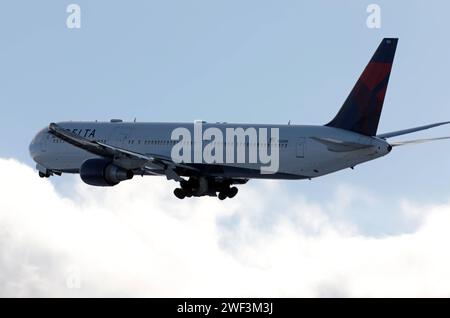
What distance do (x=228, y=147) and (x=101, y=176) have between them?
8.38m

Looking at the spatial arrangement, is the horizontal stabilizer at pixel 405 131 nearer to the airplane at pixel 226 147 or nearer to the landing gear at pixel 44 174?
the airplane at pixel 226 147

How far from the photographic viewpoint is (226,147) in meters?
61.1

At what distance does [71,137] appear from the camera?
57.2 meters

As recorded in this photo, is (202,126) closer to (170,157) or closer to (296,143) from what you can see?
(170,157)

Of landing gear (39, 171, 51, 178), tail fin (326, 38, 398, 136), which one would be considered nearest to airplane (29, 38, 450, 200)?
tail fin (326, 38, 398, 136)

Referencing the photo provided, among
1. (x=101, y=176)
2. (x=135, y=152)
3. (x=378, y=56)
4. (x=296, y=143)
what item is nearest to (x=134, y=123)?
(x=135, y=152)

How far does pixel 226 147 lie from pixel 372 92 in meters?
10.2

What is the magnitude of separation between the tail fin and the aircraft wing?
11.6 metres

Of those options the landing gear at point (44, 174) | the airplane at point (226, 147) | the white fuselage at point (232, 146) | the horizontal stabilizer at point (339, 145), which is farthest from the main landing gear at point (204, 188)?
the landing gear at point (44, 174)

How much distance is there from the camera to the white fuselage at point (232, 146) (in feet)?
189

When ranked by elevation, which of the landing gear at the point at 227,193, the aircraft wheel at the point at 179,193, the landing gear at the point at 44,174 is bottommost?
the aircraft wheel at the point at 179,193

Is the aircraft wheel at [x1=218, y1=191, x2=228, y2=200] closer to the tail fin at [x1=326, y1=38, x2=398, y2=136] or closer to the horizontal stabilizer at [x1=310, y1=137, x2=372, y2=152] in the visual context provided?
the horizontal stabilizer at [x1=310, y1=137, x2=372, y2=152]

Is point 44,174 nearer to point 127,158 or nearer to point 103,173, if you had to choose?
point 103,173

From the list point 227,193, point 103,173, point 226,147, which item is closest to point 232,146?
point 226,147
